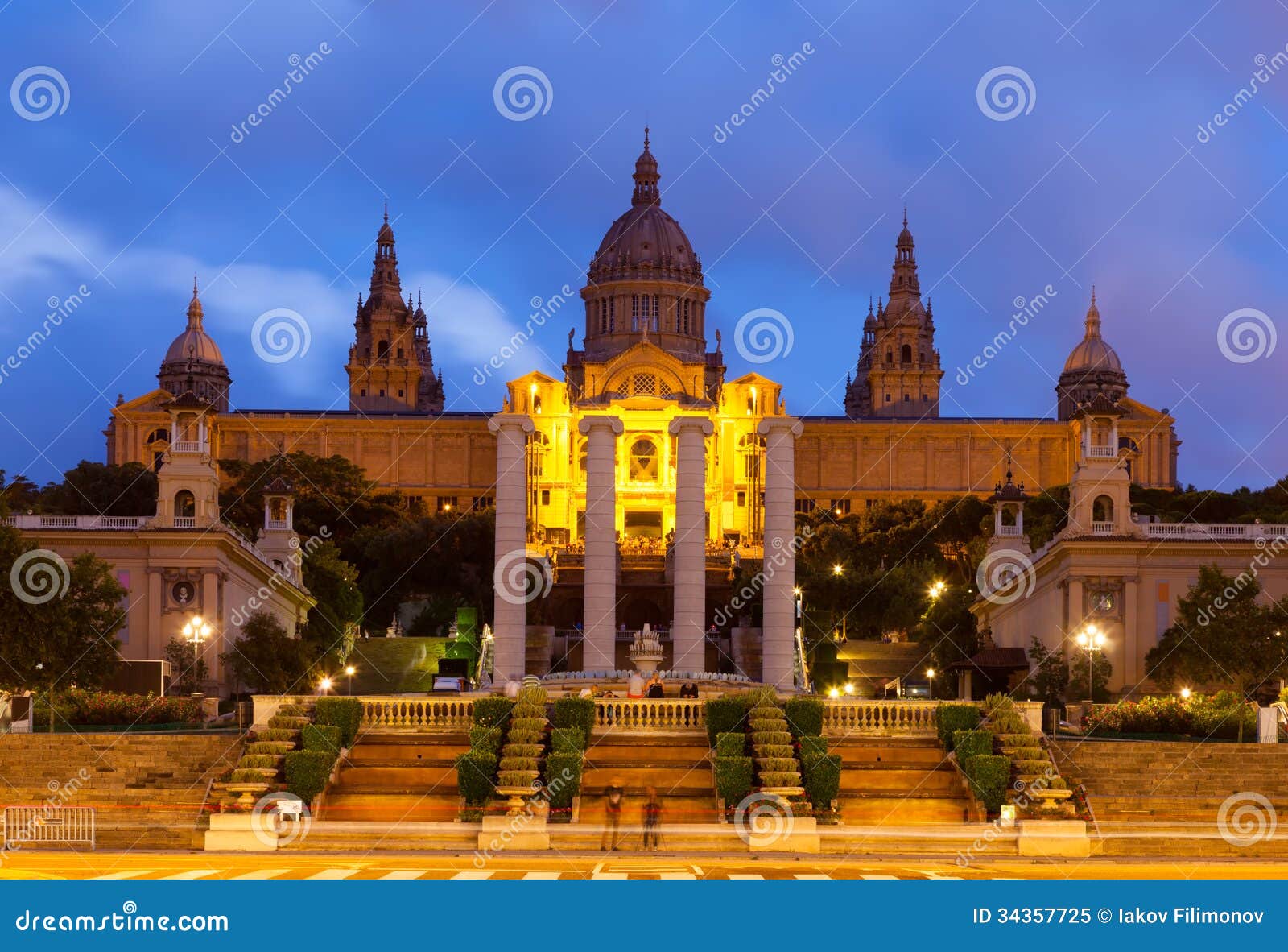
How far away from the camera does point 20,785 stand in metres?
51.9

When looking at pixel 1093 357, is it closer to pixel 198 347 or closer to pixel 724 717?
pixel 198 347

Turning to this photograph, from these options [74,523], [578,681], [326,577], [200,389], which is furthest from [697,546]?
[200,389]

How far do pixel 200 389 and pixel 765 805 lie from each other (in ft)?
516

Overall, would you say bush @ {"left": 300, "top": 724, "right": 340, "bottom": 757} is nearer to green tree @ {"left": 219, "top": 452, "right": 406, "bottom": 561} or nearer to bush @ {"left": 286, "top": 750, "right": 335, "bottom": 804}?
bush @ {"left": 286, "top": 750, "right": 335, "bottom": 804}

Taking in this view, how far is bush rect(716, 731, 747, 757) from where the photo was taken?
51094mm

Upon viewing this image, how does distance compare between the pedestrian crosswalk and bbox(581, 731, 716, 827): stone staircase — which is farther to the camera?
bbox(581, 731, 716, 827): stone staircase

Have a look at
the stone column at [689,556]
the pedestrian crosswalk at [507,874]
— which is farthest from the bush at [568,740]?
the stone column at [689,556]

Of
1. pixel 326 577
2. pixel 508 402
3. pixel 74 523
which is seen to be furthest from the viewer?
pixel 508 402

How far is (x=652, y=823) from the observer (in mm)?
47781

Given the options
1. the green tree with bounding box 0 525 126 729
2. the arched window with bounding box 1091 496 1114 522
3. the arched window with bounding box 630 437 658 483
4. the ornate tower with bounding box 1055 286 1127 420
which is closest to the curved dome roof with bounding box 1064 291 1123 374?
the ornate tower with bounding box 1055 286 1127 420

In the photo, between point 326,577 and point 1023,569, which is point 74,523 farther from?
point 1023,569

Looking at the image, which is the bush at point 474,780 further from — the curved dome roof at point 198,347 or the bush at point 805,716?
the curved dome roof at point 198,347

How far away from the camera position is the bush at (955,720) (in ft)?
178

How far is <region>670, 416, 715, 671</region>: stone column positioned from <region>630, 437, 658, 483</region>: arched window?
9688 cm
